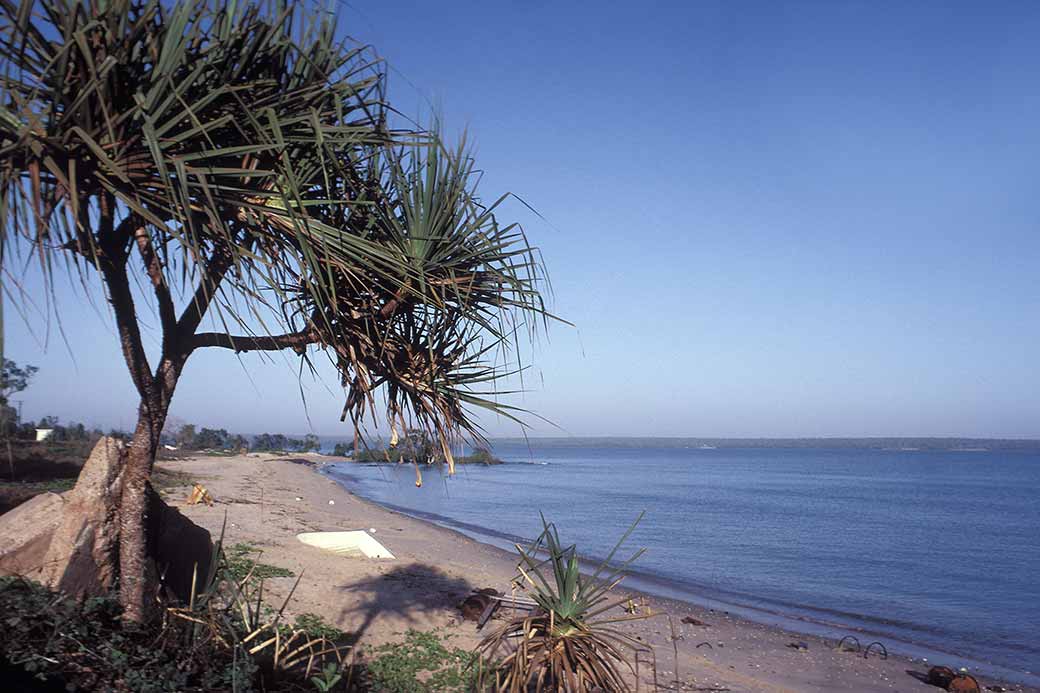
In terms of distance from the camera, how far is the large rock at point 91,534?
3.98 m

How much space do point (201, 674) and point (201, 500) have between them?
47.1 ft

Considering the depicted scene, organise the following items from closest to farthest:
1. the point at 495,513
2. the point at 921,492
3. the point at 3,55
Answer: the point at 3,55
the point at 495,513
the point at 921,492

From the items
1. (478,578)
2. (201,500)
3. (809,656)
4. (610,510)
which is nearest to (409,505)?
(610,510)

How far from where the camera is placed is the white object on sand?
12719mm

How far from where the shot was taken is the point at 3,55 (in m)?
2.97

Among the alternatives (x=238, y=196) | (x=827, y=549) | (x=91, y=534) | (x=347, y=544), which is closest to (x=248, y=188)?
(x=238, y=196)

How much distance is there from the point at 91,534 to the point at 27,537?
75 centimetres

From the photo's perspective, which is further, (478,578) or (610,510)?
Result: (610,510)

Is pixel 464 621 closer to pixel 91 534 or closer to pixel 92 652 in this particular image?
pixel 91 534

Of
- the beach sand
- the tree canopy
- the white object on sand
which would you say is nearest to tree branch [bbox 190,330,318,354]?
the tree canopy

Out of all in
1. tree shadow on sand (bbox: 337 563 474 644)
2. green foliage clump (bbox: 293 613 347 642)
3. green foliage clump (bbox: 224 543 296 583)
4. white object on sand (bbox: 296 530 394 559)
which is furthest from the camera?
white object on sand (bbox: 296 530 394 559)

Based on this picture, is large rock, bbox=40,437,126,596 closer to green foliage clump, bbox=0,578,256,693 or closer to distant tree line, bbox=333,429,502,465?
green foliage clump, bbox=0,578,256,693

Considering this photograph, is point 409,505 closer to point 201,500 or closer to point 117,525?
point 201,500

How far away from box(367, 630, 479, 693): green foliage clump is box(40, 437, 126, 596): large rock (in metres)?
2.44
